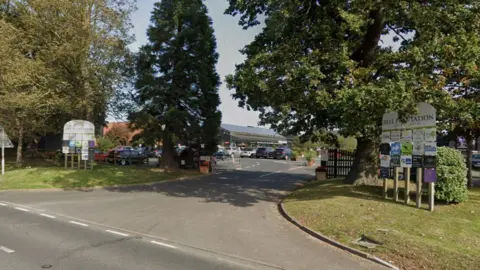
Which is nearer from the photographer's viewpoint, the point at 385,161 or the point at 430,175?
the point at 430,175

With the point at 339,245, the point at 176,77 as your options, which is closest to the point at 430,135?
the point at 339,245

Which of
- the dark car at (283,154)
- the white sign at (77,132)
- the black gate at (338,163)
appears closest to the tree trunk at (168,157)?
the white sign at (77,132)

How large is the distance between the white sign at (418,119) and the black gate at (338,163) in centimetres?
1092

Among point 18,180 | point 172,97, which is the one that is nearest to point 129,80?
point 172,97

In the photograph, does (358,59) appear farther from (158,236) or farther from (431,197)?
(158,236)

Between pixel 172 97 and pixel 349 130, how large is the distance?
1627cm

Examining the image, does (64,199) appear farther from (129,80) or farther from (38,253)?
(129,80)

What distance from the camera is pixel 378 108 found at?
11.0m

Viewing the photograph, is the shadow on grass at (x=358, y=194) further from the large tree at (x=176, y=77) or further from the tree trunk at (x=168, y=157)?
the tree trunk at (x=168, y=157)

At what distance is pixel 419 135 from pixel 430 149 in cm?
65

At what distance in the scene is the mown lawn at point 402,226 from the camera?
6.71 m

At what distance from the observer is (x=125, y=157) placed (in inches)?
1337

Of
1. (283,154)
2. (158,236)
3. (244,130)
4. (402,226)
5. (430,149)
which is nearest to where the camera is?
(158,236)

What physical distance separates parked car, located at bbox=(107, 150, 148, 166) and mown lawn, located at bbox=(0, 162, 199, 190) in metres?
10.4
